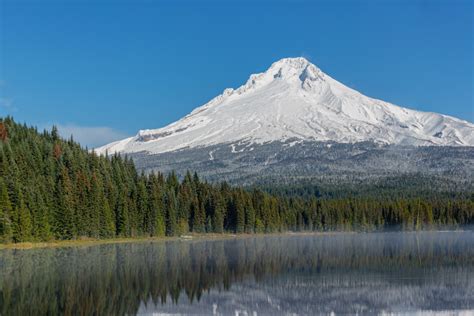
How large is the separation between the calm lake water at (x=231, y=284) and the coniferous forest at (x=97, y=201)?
19976 mm

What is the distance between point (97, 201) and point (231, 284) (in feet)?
213

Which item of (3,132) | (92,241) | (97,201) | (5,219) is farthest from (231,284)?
(3,132)

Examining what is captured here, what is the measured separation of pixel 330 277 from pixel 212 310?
1912cm

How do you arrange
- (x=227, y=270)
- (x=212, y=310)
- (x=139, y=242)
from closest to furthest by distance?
(x=212, y=310), (x=227, y=270), (x=139, y=242)

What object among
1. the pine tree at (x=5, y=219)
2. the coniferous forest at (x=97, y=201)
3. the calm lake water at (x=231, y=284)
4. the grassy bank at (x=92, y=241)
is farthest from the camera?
the coniferous forest at (x=97, y=201)

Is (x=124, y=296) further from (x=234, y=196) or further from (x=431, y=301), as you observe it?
(x=234, y=196)

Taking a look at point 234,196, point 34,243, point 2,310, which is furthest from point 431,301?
point 234,196

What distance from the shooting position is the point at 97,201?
11850cm

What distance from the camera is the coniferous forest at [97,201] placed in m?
104

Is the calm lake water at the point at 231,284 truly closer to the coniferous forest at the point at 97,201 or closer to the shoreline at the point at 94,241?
the shoreline at the point at 94,241

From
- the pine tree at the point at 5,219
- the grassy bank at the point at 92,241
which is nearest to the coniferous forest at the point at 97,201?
the pine tree at the point at 5,219

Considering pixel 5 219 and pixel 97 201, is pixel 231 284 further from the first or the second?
pixel 97 201

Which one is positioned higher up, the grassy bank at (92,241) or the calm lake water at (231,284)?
the grassy bank at (92,241)

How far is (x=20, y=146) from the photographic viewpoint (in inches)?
5049
